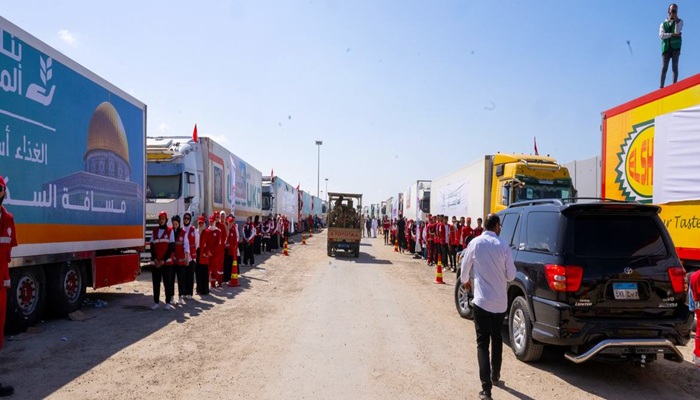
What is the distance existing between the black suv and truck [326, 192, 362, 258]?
58.9 ft

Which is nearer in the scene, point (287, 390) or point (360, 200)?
point (287, 390)

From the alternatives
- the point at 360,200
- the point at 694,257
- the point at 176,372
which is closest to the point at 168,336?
the point at 176,372

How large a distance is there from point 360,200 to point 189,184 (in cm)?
1145

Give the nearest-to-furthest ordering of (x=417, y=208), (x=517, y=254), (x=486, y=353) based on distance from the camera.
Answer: (x=486, y=353), (x=517, y=254), (x=417, y=208)

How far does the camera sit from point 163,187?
612 inches

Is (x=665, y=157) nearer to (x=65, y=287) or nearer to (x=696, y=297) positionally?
(x=696, y=297)

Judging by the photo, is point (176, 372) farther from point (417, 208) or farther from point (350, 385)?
point (417, 208)

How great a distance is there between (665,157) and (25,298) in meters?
10.4

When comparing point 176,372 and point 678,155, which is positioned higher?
point 678,155

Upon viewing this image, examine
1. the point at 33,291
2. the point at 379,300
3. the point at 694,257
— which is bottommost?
the point at 379,300

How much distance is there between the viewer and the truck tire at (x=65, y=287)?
27.9ft

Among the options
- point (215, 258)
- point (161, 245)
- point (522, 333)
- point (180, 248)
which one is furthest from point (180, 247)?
point (522, 333)

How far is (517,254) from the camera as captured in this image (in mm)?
6812

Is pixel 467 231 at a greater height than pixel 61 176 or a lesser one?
lesser
